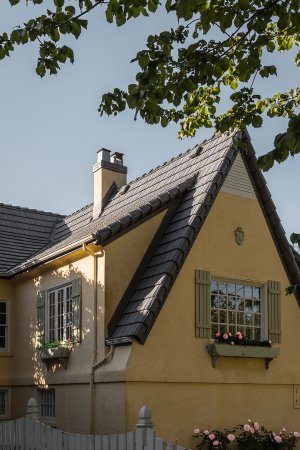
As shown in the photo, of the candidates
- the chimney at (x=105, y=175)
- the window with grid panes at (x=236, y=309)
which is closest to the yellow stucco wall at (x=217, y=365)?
the window with grid panes at (x=236, y=309)

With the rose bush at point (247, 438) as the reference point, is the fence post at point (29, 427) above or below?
above

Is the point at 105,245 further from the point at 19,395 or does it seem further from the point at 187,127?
the point at 19,395

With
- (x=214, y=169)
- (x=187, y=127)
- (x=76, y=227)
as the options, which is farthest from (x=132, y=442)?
(x=76, y=227)

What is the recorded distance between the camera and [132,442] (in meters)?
9.47

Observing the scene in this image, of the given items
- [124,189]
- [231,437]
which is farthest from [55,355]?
[124,189]

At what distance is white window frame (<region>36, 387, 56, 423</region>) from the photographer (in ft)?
54.6

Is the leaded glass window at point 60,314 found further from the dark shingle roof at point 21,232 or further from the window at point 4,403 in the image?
the window at point 4,403

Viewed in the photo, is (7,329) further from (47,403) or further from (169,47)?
(169,47)

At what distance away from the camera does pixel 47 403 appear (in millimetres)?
17016

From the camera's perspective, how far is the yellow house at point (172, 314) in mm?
14398

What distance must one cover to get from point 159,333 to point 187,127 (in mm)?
4578

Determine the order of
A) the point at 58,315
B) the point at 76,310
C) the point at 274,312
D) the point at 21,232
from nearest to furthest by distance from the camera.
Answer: the point at 76,310, the point at 274,312, the point at 58,315, the point at 21,232

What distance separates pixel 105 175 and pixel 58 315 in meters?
5.20

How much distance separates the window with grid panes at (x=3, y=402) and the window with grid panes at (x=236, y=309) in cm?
643
